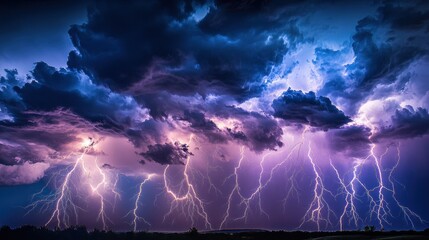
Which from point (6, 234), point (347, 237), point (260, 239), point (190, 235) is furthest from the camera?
point (190, 235)

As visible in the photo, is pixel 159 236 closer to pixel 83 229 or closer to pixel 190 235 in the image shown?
pixel 190 235

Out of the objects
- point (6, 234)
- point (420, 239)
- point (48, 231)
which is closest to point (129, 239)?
point (48, 231)

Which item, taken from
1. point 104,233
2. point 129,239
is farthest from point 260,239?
point 104,233

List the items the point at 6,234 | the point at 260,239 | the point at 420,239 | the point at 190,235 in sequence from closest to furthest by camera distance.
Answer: the point at 420,239 → the point at 6,234 → the point at 260,239 → the point at 190,235

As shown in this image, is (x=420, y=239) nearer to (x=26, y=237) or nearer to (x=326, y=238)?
(x=326, y=238)

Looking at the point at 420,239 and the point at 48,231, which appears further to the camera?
the point at 48,231

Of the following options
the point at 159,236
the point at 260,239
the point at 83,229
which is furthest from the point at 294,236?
the point at 83,229

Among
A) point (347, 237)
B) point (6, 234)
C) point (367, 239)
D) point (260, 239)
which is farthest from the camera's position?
point (260, 239)

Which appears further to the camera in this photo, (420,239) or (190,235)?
(190,235)

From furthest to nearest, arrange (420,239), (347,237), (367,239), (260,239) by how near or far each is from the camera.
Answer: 1. (260,239)
2. (347,237)
3. (367,239)
4. (420,239)
